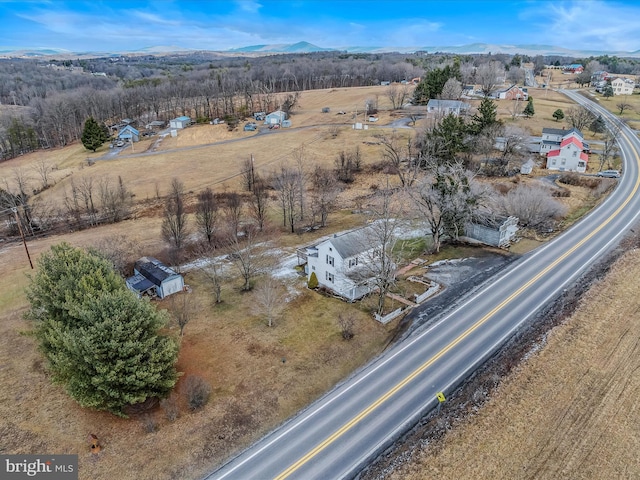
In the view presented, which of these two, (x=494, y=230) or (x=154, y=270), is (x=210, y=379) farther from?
(x=494, y=230)

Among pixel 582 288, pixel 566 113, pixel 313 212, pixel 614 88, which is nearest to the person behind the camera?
pixel 582 288

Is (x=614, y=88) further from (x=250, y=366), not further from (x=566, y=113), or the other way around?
(x=250, y=366)

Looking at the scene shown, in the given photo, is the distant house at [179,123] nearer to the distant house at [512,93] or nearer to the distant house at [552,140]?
the distant house at [552,140]

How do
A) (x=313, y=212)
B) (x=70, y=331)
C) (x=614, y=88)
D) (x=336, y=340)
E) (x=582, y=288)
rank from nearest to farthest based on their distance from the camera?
(x=70, y=331) < (x=336, y=340) < (x=582, y=288) < (x=313, y=212) < (x=614, y=88)

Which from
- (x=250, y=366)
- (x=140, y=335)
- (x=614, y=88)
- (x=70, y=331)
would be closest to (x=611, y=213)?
(x=250, y=366)

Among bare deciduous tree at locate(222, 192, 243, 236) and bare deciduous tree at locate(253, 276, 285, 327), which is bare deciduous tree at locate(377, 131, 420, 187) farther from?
bare deciduous tree at locate(253, 276, 285, 327)

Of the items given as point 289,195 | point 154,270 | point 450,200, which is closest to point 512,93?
point 289,195
